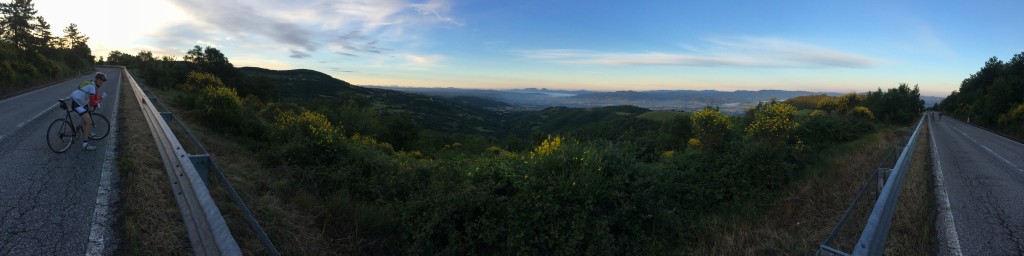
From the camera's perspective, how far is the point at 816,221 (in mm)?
6121

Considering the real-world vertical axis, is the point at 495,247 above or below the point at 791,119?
below

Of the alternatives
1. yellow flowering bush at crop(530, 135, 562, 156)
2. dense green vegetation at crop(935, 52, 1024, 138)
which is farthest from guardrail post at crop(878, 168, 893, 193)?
dense green vegetation at crop(935, 52, 1024, 138)

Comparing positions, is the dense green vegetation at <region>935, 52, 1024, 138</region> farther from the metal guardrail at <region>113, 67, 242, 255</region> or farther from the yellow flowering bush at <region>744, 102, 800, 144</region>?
the metal guardrail at <region>113, 67, 242, 255</region>

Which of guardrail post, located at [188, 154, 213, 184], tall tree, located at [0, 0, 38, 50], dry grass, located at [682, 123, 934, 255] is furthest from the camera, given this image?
tall tree, located at [0, 0, 38, 50]

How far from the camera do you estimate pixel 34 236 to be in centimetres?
326

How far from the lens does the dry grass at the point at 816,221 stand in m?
4.89

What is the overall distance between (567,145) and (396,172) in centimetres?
375

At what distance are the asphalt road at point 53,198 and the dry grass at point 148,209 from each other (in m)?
0.16

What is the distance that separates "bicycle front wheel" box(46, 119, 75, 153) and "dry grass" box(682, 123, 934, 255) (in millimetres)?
10412

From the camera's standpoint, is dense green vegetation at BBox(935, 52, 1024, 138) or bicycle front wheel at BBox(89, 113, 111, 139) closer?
bicycle front wheel at BBox(89, 113, 111, 139)

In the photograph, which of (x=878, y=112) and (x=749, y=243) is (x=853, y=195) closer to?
(x=749, y=243)

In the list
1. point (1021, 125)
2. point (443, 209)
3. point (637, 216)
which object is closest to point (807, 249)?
point (637, 216)

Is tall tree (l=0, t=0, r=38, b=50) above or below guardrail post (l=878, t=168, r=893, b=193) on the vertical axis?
above

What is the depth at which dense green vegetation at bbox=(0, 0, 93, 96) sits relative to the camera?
834 inches
